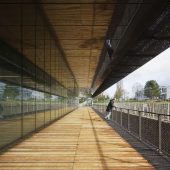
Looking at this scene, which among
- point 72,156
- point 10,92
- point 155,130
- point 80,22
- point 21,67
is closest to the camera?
point 72,156

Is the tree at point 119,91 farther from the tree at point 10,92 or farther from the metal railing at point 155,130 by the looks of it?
the tree at point 10,92

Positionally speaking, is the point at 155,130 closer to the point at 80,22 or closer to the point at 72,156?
the point at 72,156

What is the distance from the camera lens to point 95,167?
707 centimetres

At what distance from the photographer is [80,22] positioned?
14109mm

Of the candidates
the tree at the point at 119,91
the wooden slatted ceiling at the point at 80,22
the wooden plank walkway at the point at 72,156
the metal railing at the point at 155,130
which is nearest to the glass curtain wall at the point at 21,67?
the wooden slatted ceiling at the point at 80,22

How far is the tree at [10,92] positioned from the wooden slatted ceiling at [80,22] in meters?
2.56

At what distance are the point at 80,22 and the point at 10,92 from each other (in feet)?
16.7

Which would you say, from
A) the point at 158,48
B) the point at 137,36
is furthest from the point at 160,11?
the point at 158,48

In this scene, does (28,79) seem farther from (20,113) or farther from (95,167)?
(95,167)

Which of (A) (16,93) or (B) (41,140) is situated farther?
(B) (41,140)

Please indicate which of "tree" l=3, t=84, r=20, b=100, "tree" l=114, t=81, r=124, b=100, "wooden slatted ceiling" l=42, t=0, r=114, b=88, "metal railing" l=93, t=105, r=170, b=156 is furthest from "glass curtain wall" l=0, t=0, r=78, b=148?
"tree" l=114, t=81, r=124, b=100

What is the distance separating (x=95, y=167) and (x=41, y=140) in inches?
186

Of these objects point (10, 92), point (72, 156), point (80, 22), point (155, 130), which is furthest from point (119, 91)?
point (72, 156)

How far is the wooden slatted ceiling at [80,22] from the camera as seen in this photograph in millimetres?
11531
